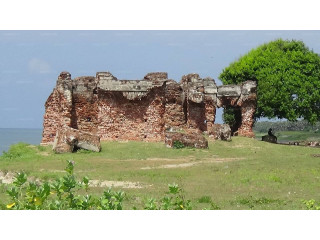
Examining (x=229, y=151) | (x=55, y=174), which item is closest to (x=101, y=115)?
(x=229, y=151)

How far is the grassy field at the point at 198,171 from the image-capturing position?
14.1 metres

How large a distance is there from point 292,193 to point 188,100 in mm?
20642

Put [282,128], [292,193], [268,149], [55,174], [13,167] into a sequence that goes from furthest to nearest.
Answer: [282,128] → [268,149] → [13,167] → [55,174] → [292,193]

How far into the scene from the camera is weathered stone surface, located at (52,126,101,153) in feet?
86.6

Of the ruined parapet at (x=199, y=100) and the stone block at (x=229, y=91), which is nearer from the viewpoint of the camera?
the ruined parapet at (x=199, y=100)

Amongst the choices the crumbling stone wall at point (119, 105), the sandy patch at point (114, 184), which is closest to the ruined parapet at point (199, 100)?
the crumbling stone wall at point (119, 105)

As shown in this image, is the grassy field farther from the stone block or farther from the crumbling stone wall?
the stone block

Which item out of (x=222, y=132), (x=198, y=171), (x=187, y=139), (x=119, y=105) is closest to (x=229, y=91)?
(x=222, y=132)

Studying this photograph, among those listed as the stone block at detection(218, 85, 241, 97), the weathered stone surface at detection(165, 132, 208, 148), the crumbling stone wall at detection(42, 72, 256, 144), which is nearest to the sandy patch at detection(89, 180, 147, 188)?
the weathered stone surface at detection(165, 132, 208, 148)

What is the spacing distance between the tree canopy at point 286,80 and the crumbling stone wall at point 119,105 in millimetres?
7824

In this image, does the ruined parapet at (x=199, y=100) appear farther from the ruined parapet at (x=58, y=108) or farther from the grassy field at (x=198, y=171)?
the ruined parapet at (x=58, y=108)

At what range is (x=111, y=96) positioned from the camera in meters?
33.5

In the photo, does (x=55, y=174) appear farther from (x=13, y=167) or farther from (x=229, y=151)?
(x=229, y=151)

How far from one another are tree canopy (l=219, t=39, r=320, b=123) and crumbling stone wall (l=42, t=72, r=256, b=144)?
782cm
